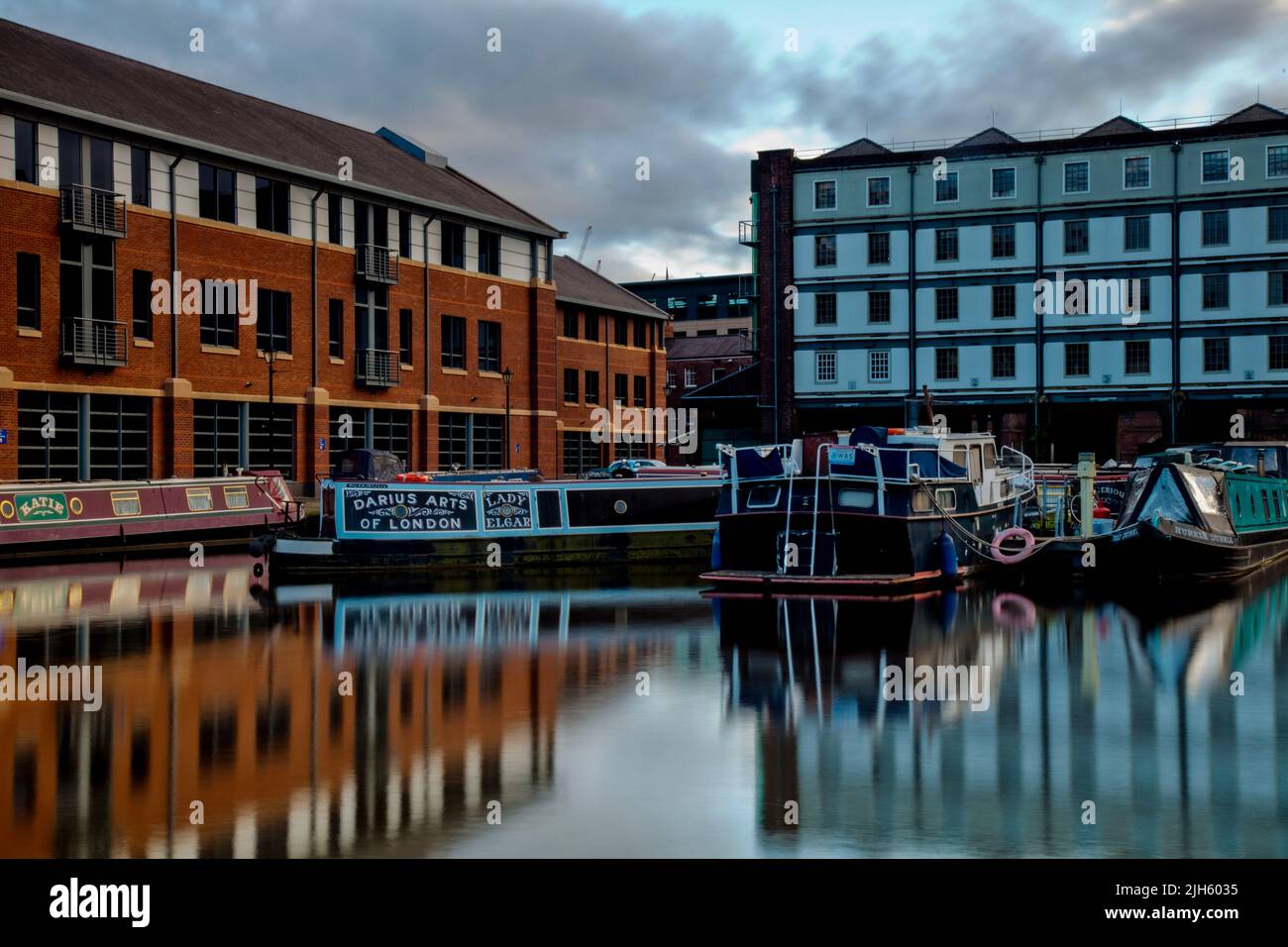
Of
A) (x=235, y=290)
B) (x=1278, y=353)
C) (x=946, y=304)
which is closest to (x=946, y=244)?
(x=946, y=304)

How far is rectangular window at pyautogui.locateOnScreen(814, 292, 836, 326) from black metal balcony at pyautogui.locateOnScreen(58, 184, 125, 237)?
32448 millimetres

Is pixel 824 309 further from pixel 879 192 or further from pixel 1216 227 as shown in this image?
pixel 1216 227

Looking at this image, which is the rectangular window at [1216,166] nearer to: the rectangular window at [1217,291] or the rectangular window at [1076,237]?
the rectangular window at [1217,291]

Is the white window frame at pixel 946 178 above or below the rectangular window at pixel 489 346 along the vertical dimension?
above

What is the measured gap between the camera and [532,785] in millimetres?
9820

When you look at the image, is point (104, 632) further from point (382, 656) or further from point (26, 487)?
point (26, 487)

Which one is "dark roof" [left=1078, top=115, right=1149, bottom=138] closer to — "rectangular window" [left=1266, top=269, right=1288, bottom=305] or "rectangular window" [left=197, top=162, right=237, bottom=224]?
"rectangular window" [left=1266, top=269, right=1288, bottom=305]

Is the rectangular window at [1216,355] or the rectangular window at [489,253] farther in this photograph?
the rectangular window at [489,253]

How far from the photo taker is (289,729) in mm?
11914

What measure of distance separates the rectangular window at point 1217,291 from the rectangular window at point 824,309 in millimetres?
16204

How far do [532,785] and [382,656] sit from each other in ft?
23.5

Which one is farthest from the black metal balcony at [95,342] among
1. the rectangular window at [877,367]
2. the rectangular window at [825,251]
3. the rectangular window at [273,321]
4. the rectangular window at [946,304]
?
the rectangular window at [946,304]

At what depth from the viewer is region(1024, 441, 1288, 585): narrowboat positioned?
25.1 meters

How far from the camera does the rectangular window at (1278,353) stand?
184ft
